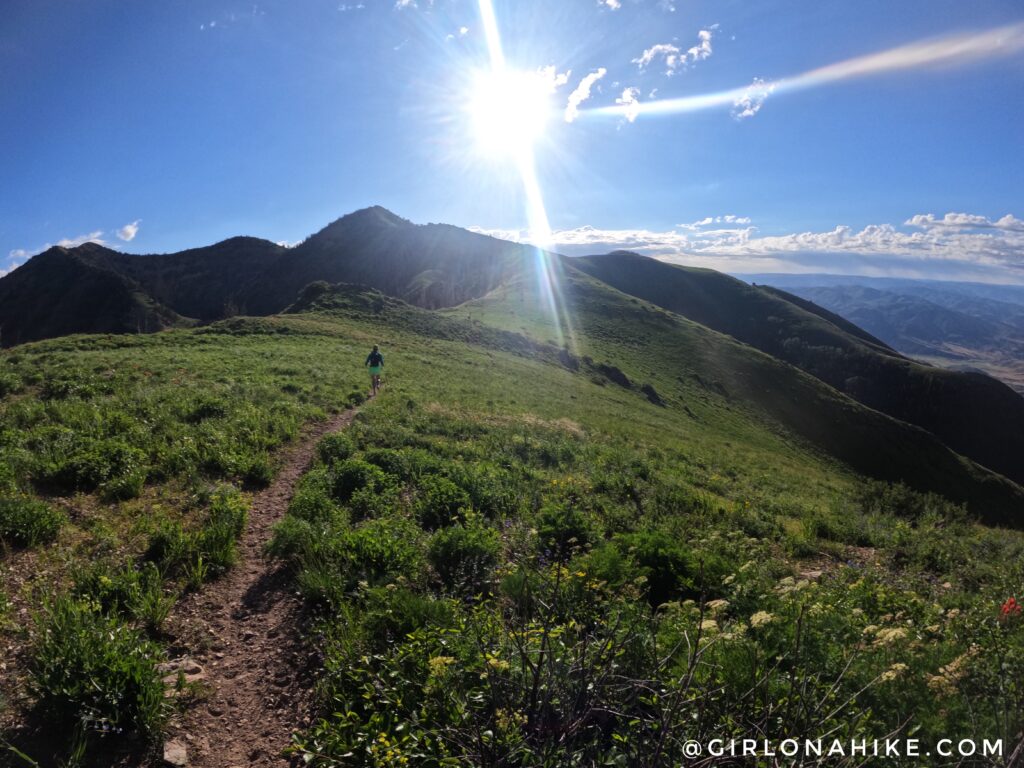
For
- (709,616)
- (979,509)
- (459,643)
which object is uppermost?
(459,643)

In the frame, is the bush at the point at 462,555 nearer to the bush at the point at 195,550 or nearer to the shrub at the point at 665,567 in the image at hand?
the shrub at the point at 665,567

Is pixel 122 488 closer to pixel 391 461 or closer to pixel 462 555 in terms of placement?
pixel 391 461

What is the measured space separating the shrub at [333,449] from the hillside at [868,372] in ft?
415

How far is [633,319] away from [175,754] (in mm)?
86032

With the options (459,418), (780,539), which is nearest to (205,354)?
(459,418)

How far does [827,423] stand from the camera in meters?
67.2

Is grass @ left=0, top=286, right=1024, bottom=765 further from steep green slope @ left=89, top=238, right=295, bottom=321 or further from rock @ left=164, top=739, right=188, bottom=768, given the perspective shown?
steep green slope @ left=89, top=238, right=295, bottom=321

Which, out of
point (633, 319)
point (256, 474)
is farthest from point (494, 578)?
point (633, 319)

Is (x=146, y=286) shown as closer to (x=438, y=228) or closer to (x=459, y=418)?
(x=438, y=228)

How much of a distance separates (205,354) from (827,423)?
241 ft

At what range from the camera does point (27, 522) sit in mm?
6066

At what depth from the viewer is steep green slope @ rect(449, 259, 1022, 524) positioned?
60438mm

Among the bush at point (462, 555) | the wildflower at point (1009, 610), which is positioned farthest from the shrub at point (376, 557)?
the wildflower at point (1009, 610)

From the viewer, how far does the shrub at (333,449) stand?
1076 cm
